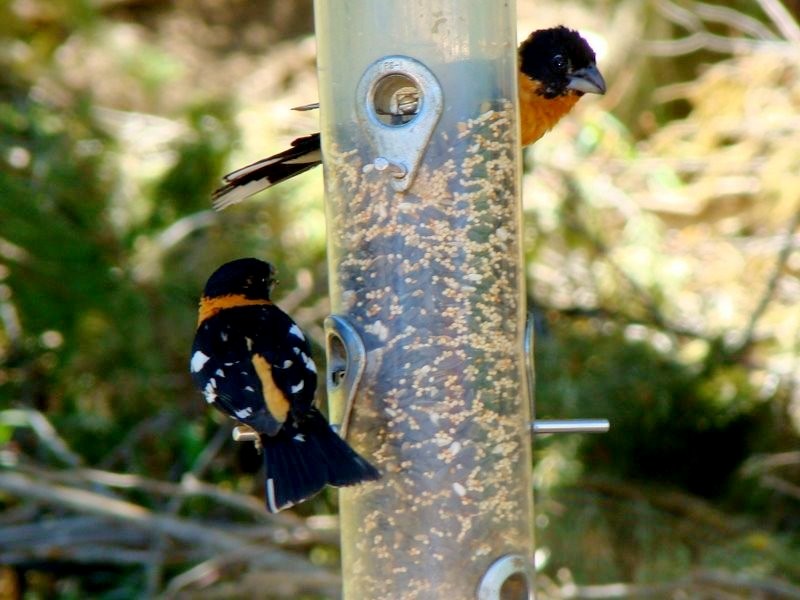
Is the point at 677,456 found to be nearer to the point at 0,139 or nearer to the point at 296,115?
the point at 296,115

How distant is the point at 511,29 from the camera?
2.93m

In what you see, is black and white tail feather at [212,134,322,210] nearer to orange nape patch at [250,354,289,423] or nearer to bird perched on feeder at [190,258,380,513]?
bird perched on feeder at [190,258,380,513]

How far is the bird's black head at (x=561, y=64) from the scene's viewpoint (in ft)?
12.2

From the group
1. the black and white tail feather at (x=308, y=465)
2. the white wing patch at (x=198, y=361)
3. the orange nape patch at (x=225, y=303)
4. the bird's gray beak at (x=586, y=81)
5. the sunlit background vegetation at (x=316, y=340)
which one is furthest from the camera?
the sunlit background vegetation at (x=316, y=340)

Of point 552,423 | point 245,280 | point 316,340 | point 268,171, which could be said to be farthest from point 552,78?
point 316,340

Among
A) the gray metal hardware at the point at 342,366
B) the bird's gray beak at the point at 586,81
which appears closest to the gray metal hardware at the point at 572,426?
the gray metal hardware at the point at 342,366

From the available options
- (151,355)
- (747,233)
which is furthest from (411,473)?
(747,233)

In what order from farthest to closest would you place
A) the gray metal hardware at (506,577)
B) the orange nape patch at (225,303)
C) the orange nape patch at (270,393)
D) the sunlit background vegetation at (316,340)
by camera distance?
the sunlit background vegetation at (316,340), the orange nape patch at (225,303), the orange nape patch at (270,393), the gray metal hardware at (506,577)

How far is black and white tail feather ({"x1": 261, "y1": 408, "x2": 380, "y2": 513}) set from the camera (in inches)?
102

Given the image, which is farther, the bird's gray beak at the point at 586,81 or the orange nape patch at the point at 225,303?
the bird's gray beak at the point at 586,81

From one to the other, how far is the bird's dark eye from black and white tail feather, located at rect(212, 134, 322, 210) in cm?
87

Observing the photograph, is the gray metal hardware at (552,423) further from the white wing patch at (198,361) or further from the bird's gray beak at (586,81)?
the bird's gray beak at (586,81)

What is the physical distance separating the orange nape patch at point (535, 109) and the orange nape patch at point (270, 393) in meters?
1.15

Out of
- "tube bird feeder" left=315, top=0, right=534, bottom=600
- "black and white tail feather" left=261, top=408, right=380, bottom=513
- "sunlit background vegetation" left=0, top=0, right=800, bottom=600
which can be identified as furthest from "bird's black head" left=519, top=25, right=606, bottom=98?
"sunlit background vegetation" left=0, top=0, right=800, bottom=600
